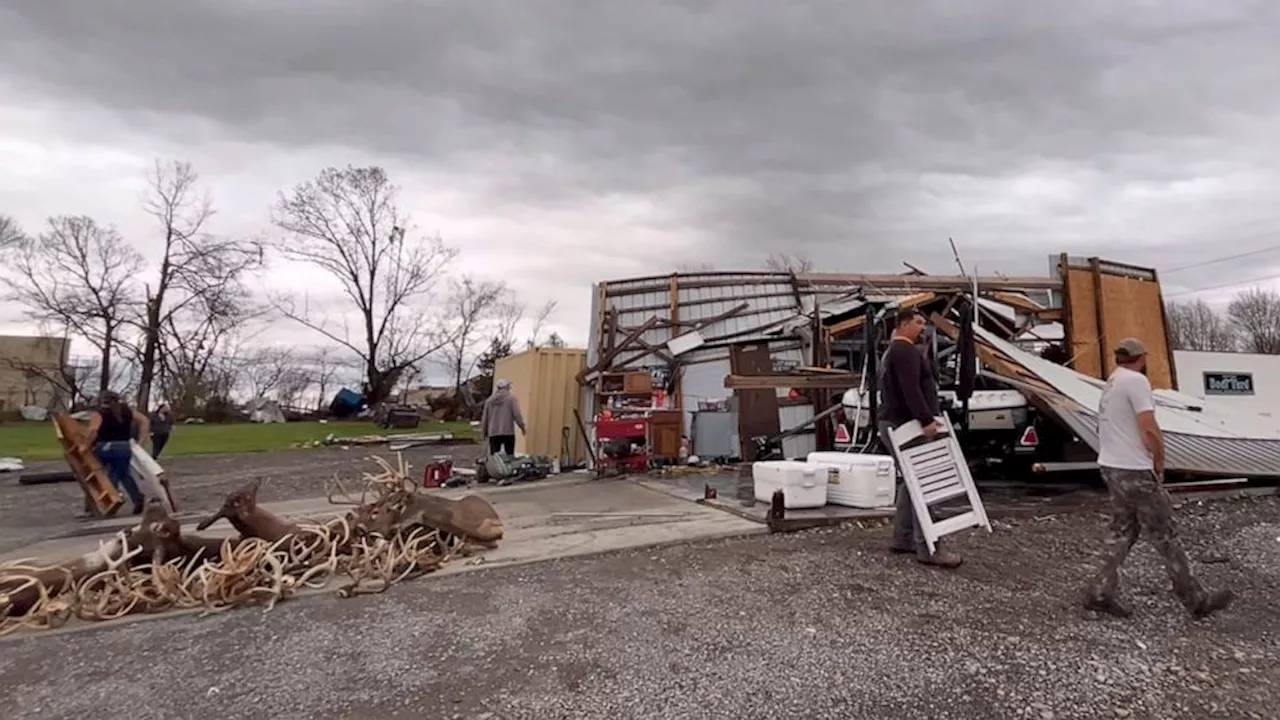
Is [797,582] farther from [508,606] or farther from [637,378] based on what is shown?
[637,378]

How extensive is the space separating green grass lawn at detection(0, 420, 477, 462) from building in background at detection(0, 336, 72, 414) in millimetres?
5399

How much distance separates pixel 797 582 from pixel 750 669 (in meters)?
1.32

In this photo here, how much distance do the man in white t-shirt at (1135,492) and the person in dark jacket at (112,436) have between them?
9.36 metres

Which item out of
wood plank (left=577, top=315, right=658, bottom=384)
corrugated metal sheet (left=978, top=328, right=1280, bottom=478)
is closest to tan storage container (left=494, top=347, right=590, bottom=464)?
wood plank (left=577, top=315, right=658, bottom=384)

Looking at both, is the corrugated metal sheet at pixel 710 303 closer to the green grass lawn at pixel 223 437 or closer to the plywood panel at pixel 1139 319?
the plywood panel at pixel 1139 319

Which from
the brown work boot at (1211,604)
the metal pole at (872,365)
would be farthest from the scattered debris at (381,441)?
the brown work boot at (1211,604)

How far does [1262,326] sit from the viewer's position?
3738cm

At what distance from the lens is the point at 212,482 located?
1216 centimetres

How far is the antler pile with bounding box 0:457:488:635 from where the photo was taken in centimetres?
407

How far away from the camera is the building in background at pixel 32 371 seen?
34.3 meters

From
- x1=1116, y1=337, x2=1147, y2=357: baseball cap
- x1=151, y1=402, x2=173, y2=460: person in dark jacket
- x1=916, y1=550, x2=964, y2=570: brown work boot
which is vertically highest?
x1=1116, y1=337, x2=1147, y2=357: baseball cap

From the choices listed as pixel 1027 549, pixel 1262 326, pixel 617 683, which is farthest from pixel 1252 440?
pixel 1262 326

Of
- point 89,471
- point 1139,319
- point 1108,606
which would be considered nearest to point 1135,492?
point 1108,606

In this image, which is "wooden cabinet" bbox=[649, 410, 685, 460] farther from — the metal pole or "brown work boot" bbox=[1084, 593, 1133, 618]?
"brown work boot" bbox=[1084, 593, 1133, 618]
